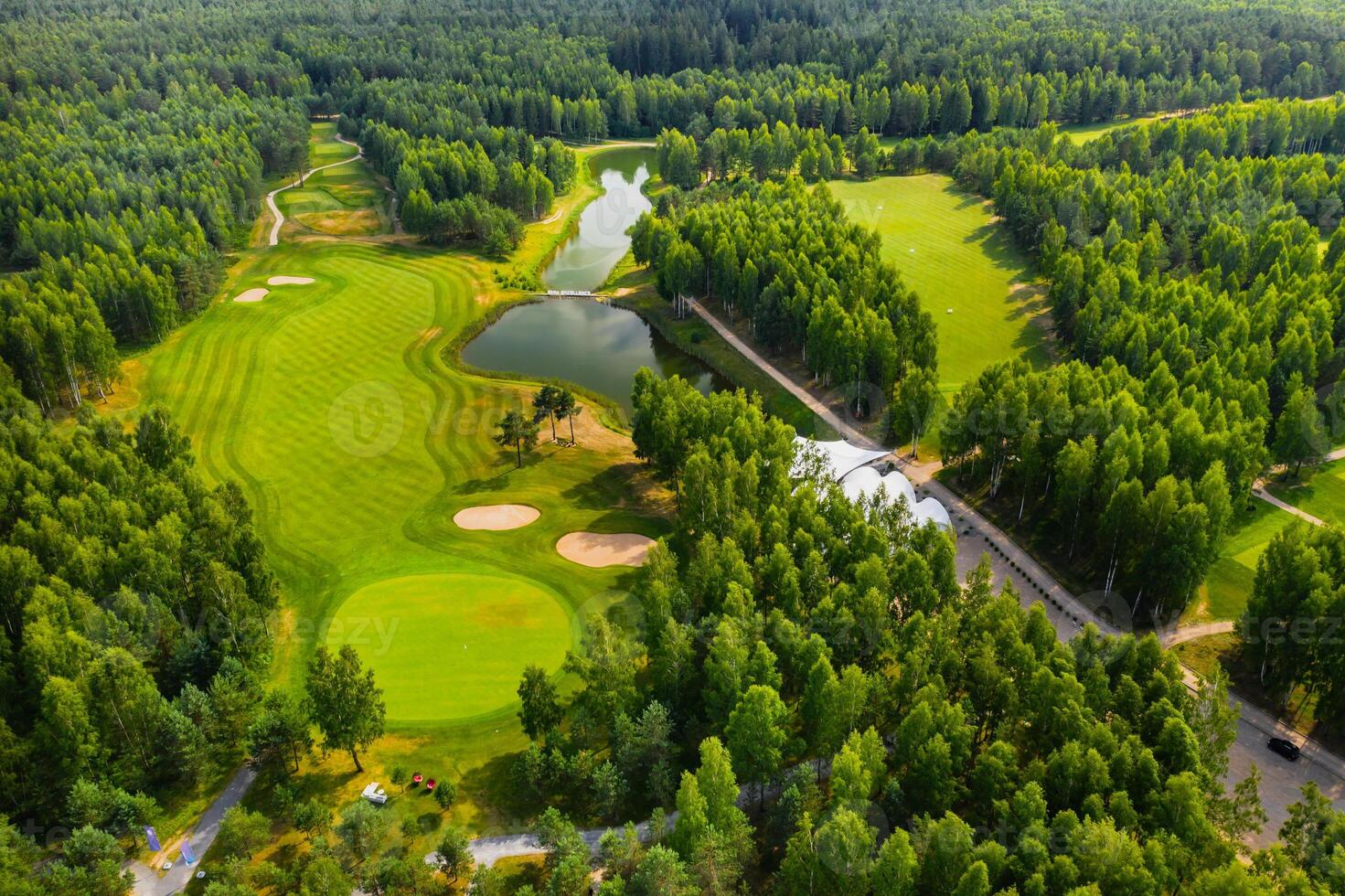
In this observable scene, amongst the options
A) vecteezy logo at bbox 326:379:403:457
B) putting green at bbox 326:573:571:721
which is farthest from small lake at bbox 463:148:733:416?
putting green at bbox 326:573:571:721

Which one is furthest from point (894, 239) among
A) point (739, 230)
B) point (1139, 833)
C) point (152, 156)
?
→ point (152, 156)

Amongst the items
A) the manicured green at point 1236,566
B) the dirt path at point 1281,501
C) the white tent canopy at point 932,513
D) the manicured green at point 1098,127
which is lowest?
the manicured green at point 1236,566

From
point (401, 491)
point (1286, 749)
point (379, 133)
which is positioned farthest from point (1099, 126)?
point (401, 491)

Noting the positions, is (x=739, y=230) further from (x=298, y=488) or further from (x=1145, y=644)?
(x=1145, y=644)

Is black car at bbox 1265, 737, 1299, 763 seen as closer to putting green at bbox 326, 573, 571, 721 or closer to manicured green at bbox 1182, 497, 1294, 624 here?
Result: manicured green at bbox 1182, 497, 1294, 624

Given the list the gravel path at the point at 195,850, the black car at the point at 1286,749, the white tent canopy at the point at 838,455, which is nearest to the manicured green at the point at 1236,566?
the black car at the point at 1286,749

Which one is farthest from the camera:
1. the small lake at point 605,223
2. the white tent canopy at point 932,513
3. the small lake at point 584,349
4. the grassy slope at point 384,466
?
the small lake at point 605,223

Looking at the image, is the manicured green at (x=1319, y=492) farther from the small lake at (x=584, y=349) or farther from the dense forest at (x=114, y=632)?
the dense forest at (x=114, y=632)
